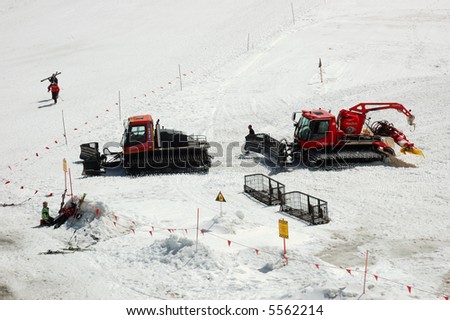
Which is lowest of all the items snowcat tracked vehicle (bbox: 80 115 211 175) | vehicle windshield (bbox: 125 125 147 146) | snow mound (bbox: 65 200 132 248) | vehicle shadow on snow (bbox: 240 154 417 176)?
snow mound (bbox: 65 200 132 248)

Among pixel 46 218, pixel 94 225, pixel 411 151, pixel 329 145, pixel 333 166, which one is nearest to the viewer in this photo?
pixel 94 225

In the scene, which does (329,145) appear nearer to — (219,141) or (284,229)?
(219,141)

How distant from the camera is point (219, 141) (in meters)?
25.4

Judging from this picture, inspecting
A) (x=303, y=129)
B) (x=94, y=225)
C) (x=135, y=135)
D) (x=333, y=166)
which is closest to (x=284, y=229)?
(x=94, y=225)

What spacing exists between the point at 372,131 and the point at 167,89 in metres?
12.5

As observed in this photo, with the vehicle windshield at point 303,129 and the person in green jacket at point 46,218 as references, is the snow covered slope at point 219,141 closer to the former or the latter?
the person in green jacket at point 46,218

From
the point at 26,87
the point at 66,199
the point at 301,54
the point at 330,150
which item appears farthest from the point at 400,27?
the point at 66,199

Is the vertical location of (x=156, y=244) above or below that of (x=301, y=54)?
below

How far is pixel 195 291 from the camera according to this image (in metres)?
13.7

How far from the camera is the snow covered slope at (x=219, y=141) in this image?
1443 cm

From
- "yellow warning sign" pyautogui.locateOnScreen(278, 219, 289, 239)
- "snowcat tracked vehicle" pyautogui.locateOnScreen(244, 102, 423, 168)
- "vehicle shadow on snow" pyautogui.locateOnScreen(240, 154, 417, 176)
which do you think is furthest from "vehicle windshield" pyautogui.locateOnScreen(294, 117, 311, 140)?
"yellow warning sign" pyautogui.locateOnScreen(278, 219, 289, 239)

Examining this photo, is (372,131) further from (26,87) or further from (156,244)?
(26,87)

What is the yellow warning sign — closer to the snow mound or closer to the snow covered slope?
the snow covered slope

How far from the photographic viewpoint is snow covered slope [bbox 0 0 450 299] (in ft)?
47.3
